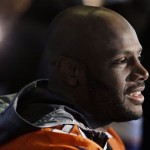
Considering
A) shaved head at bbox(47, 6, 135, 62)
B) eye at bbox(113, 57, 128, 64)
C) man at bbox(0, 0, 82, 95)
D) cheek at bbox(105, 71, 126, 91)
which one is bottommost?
man at bbox(0, 0, 82, 95)

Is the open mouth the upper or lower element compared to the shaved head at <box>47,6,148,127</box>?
lower

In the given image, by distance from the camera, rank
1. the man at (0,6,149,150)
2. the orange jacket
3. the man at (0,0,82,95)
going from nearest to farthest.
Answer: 1. the orange jacket
2. the man at (0,6,149,150)
3. the man at (0,0,82,95)

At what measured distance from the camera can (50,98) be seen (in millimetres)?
1702

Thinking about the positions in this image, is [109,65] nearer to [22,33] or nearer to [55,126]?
[55,126]

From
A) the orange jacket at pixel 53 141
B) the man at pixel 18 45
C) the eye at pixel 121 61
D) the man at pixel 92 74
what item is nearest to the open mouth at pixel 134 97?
the man at pixel 92 74

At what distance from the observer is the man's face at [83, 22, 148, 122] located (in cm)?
172

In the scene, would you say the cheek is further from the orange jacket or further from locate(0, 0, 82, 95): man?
locate(0, 0, 82, 95): man

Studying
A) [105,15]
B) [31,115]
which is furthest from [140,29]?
[31,115]

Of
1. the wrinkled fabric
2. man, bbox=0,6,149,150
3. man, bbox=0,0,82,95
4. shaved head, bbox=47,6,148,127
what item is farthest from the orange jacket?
man, bbox=0,0,82,95

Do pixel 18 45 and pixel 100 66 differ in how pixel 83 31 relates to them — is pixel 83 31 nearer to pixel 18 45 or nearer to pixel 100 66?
pixel 100 66

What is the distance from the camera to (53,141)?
154 centimetres

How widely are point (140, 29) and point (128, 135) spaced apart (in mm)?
1116

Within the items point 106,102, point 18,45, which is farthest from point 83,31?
point 18,45

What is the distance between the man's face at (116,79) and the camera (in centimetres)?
172
